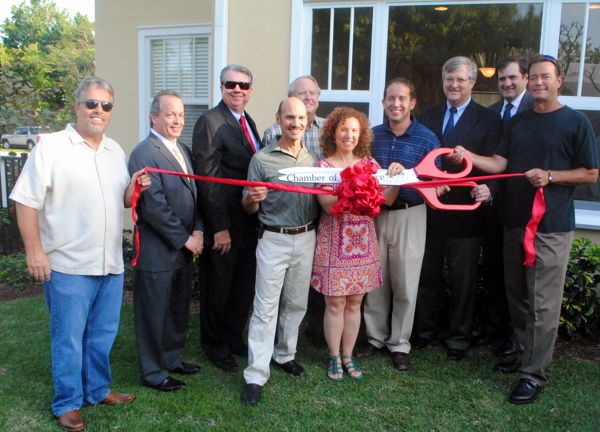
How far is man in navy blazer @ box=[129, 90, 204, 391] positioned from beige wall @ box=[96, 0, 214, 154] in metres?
4.13

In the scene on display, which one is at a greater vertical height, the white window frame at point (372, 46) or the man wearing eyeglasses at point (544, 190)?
the white window frame at point (372, 46)

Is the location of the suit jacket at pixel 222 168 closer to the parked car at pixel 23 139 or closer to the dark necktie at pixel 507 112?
the dark necktie at pixel 507 112

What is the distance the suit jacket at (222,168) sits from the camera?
3809mm

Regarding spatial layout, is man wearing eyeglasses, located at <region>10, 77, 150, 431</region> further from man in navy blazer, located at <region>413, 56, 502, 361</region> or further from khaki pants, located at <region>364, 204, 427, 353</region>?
man in navy blazer, located at <region>413, 56, 502, 361</region>

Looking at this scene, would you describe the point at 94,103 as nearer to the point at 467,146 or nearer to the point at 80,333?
the point at 80,333

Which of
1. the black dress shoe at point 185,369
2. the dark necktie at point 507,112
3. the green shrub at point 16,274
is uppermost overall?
the dark necktie at point 507,112

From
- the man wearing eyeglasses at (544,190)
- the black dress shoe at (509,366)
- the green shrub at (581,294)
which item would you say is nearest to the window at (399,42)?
the green shrub at (581,294)

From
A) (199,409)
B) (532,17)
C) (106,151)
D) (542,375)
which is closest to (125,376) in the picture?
(199,409)

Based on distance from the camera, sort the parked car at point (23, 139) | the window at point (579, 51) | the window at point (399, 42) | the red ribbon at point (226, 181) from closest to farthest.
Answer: the red ribbon at point (226, 181), the window at point (579, 51), the window at point (399, 42), the parked car at point (23, 139)

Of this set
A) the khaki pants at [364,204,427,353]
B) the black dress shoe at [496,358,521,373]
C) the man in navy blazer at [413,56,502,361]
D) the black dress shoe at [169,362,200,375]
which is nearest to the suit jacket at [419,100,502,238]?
the man in navy blazer at [413,56,502,361]

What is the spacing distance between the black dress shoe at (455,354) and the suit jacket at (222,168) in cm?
174

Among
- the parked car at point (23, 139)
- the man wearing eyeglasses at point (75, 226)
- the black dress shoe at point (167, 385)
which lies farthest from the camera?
the parked car at point (23, 139)

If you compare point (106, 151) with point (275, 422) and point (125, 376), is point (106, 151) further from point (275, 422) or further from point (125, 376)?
point (275, 422)

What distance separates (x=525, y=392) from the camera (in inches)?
141
